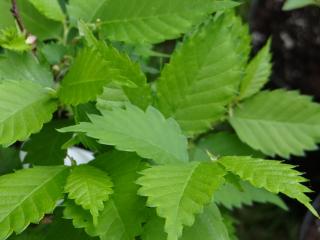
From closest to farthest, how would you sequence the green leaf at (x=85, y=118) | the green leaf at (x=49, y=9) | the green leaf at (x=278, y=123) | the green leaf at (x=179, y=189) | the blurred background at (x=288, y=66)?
the green leaf at (x=179, y=189), the green leaf at (x=85, y=118), the green leaf at (x=49, y=9), the green leaf at (x=278, y=123), the blurred background at (x=288, y=66)

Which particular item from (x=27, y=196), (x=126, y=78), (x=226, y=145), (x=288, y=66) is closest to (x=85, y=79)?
(x=126, y=78)

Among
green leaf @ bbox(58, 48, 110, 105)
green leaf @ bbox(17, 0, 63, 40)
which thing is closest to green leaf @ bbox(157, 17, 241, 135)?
green leaf @ bbox(58, 48, 110, 105)

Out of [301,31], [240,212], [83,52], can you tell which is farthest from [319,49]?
[83,52]

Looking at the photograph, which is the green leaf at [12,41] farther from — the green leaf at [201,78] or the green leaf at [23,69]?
the green leaf at [201,78]

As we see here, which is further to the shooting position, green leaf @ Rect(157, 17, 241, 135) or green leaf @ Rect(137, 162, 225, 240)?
green leaf @ Rect(157, 17, 241, 135)

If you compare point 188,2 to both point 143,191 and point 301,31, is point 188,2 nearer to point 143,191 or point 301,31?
point 143,191

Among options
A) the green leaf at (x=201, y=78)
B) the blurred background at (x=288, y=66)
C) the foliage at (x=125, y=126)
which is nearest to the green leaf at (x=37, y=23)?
the foliage at (x=125, y=126)

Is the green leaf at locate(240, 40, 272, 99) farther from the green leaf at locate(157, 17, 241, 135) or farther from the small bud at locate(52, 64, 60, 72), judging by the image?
the small bud at locate(52, 64, 60, 72)

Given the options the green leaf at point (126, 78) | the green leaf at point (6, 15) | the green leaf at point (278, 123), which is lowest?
the green leaf at point (278, 123)
